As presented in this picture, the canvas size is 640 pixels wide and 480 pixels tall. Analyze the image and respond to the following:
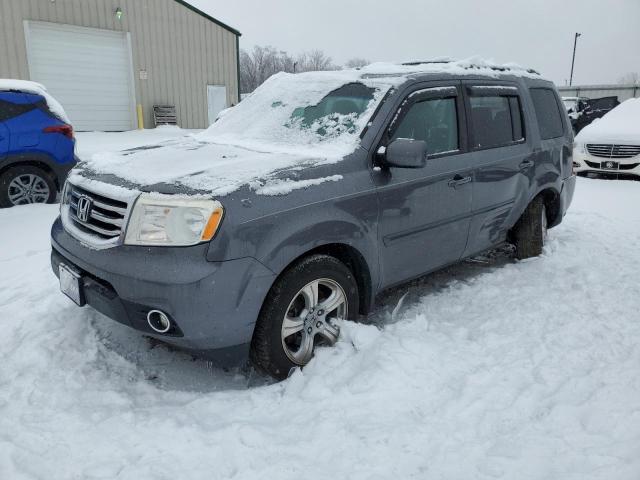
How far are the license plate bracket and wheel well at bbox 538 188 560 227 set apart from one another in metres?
4.07

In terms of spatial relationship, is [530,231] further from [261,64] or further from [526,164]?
[261,64]

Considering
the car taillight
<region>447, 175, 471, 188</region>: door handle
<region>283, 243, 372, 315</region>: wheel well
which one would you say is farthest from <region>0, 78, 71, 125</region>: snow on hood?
<region>447, 175, 471, 188</region>: door handle

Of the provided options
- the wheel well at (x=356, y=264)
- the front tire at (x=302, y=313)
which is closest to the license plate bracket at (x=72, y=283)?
the front tire at (x=302, y=313)

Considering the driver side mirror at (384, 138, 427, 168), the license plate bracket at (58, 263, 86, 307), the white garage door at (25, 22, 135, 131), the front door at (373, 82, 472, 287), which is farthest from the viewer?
the white garage door at (25, 22, 135, 131)

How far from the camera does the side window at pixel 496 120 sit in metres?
4.16

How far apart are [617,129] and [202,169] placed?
394 inches

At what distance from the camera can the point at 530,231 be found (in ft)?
16.7

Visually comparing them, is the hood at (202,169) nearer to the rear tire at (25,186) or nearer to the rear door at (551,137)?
the rear door at (551,137)

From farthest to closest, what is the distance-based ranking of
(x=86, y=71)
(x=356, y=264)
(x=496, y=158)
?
1. (x=86, y=71)
2. (x=496, y=158)
3. (x=356, y=264)

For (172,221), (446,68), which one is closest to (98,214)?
(172,221)

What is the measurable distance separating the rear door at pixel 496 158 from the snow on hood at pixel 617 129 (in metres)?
6.52

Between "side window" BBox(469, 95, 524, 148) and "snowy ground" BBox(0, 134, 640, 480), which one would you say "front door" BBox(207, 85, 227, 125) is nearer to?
"side window" BBox(469, 95, 524, 148)

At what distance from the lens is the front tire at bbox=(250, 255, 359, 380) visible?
112 inches

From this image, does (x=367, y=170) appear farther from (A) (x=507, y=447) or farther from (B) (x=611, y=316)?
(B) (x=611, y=316)
